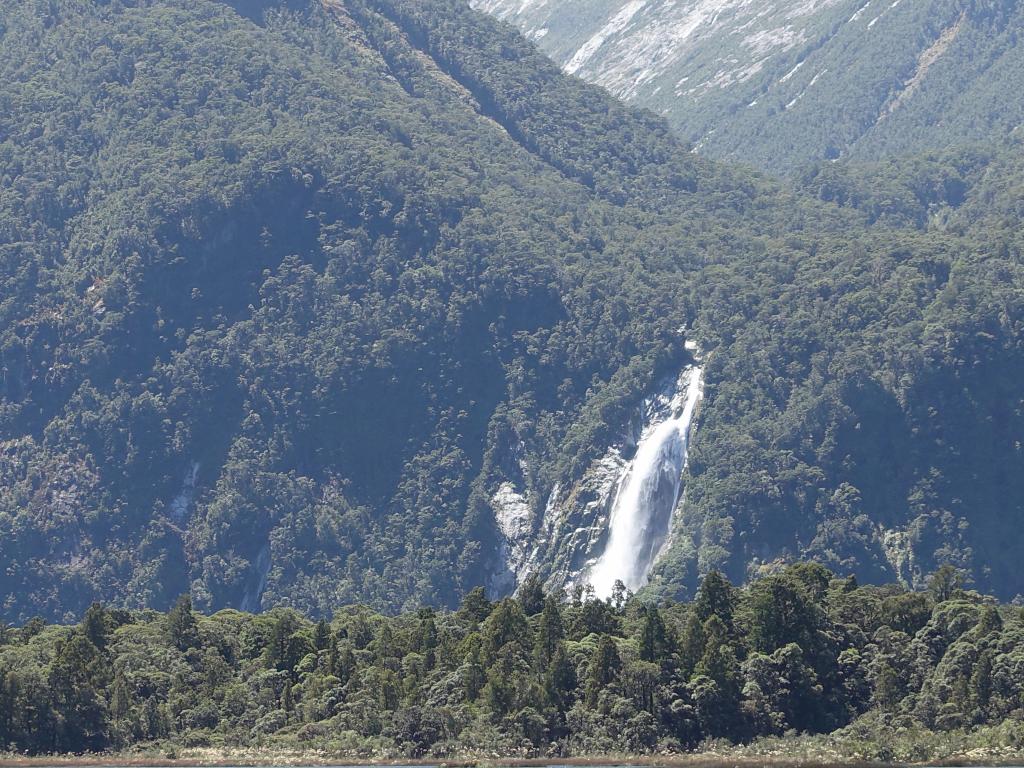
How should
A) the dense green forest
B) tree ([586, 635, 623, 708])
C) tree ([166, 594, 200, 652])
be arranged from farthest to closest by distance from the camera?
1. tree ([166, 594, 200, 652])
2. tree ([586, 635, 623, 708])
3. the dense green forest

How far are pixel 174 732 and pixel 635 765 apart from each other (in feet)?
117

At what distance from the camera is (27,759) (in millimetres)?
151125

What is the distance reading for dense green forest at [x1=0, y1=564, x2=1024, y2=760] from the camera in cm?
15212

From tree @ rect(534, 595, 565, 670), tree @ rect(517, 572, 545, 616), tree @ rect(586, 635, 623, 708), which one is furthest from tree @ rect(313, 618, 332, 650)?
tree @ rect(586, 635, 623, 708)

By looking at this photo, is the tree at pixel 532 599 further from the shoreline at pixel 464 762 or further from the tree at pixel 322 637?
the shoreline at pixel 464 762

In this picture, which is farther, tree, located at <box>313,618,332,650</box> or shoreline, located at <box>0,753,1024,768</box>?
tree, located at <box>313,618,332,650</box>

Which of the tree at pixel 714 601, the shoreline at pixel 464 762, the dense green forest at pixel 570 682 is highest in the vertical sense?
the tree at pixel 714 601

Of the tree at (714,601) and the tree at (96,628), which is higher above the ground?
the tree at (714,601)

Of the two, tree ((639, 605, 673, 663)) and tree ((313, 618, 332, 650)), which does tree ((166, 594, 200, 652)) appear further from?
tree ((639, 605, 673, 663))

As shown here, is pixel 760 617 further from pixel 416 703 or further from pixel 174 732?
pixel 174 732

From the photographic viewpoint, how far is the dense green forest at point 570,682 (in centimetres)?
15212

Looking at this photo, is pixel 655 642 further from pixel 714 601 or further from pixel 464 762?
pixel 464 762

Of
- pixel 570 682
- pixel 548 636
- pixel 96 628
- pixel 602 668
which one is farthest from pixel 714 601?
pixel 96 628

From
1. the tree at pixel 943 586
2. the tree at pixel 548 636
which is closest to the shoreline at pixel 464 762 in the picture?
the tree at pixel 548 636
